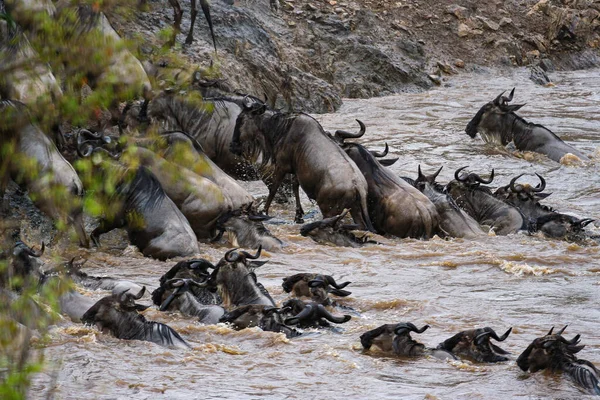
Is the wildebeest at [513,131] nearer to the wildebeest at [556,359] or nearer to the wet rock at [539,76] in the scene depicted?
the wet rock at [539,76]

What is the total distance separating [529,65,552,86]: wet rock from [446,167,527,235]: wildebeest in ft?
48.4

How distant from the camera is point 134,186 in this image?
1055 cm

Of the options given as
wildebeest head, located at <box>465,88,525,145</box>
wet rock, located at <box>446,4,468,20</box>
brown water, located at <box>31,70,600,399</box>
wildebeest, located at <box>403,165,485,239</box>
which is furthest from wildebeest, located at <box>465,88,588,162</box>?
wet rock, located at <box>446,4,468,20</box>

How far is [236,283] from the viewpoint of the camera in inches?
330

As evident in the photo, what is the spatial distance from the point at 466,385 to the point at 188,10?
15996mm

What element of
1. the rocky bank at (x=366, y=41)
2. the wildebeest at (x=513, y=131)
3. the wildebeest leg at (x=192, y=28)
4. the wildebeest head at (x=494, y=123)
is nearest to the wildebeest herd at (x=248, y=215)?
the rocky bank at (x=366, y=41)

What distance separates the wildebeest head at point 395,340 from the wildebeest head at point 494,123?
11.9 metres

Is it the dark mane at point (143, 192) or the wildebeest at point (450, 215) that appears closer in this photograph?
the dark mane at point (143, 192)

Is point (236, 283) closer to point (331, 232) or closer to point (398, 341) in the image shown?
point (398, 341)

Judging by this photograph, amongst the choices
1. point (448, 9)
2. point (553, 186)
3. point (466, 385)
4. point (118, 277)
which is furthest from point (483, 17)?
point (466, 385)

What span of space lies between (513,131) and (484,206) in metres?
5.69

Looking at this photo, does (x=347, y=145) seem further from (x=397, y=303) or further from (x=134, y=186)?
(x=397, y=303)

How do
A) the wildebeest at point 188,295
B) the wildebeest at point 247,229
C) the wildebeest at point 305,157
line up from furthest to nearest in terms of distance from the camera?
the wildebeest at point 305,157 < the wildebeest at point 247,229 < the wildebeest at point 188,295

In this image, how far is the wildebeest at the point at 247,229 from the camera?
35.8 ft
